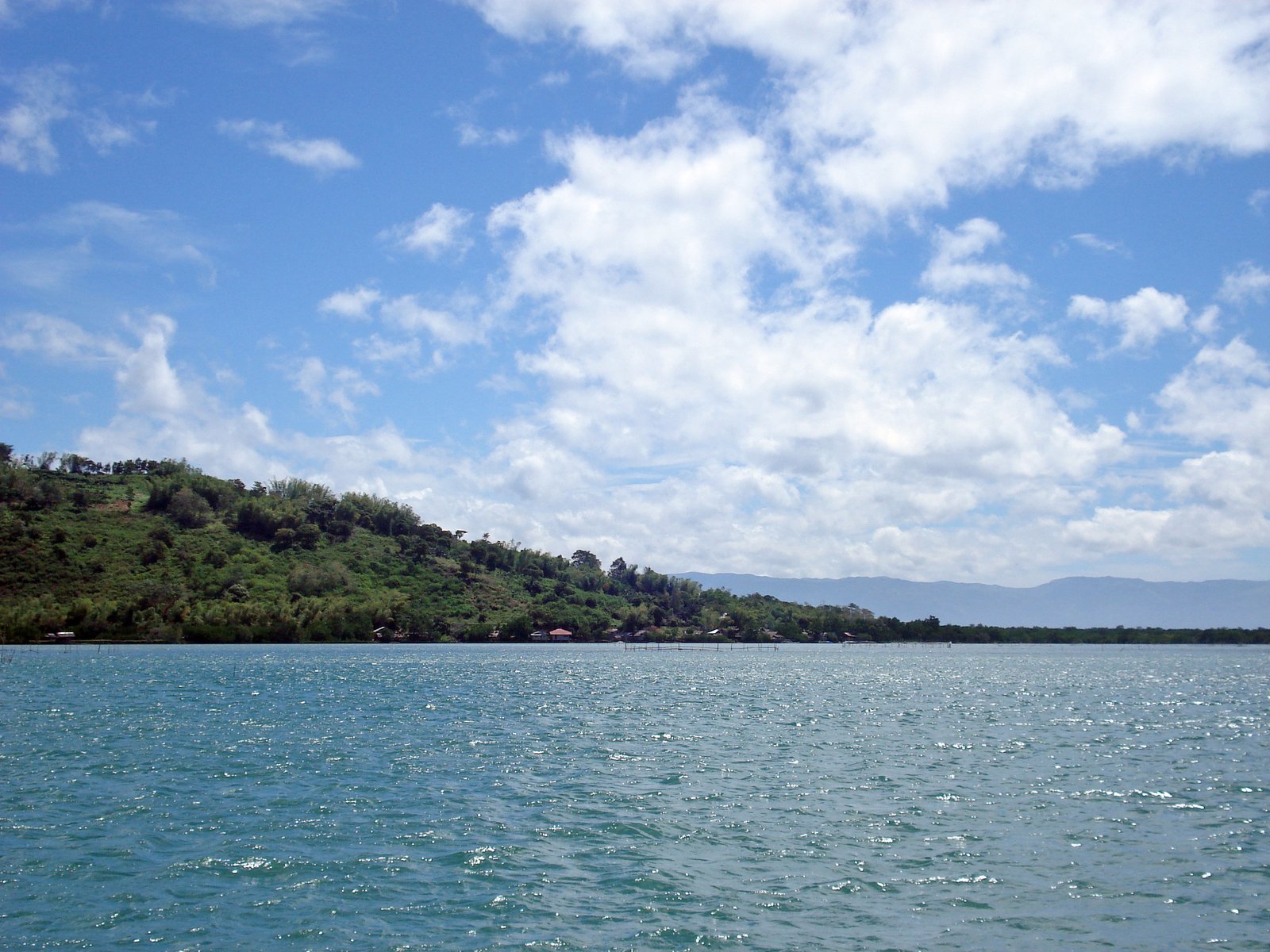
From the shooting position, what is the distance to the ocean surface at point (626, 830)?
16000 mm

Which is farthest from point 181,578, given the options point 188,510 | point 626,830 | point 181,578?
point 626,830

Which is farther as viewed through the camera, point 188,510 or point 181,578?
point 188,510

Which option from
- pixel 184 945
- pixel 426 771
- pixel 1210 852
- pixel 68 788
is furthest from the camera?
pixel 426 771

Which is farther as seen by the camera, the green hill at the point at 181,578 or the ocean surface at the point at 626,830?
the green hill at the point at 181,578

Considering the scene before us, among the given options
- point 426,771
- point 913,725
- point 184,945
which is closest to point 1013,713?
point 913,725

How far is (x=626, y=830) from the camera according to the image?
895 inches

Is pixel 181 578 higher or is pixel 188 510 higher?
pixel 188 510

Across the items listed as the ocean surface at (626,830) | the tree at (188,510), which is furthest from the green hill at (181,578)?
the ocean surface at (626,830)

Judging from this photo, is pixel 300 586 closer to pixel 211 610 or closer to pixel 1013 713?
pixel 211 610

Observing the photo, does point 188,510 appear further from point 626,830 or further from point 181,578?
point 626,830

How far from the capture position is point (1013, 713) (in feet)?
173

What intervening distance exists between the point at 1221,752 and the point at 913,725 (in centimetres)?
1274

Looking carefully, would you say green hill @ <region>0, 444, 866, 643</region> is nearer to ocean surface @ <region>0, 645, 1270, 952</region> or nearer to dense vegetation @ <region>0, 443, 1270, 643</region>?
dense vegetation @ <region>0, 443, 1270, 643</region>

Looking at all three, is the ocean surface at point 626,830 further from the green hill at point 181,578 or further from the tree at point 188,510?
the tree at point 188,510
